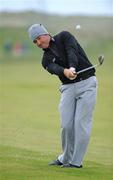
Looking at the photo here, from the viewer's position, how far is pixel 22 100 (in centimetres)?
2931

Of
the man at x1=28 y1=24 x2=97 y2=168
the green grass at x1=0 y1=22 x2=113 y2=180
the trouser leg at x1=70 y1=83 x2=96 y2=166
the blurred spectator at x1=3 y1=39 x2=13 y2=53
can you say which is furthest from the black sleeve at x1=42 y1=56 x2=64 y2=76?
the blurred spectator at x1=3 y1=39 x2=13 y2=53

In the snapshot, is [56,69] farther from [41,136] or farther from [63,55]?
[41,136]

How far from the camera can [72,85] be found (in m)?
9.80

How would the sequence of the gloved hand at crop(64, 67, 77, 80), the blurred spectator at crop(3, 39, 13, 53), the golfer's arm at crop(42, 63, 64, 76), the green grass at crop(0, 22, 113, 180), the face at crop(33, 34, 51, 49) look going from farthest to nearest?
the blurred spectator at crop(3, 39, 13, 53) → the face at crop(33, 34, 51, 49) → the golfer's arm at crop(42, 63, 64, 76) → the gloved hand at crop(64, 67, 77, 80) → the green grass at crop(0, 22, 113, 180)

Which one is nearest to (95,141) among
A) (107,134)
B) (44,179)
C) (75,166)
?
(107,134)

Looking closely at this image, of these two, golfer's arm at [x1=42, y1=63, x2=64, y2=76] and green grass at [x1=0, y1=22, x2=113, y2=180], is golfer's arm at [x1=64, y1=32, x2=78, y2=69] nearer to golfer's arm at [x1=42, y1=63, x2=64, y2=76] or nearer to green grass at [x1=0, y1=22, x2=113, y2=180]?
golfer's arm at [x1=42, y1=63, x2=64, y2=76]

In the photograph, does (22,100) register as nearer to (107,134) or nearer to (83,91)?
(107,134)

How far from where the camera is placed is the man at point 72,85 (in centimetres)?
974

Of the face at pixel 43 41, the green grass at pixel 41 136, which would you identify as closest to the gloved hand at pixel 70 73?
the face at pixel 43 41

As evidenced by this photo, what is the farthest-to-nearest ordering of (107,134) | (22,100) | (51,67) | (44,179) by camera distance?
(22,100)
(107,134)
(51,67)
(44,179)

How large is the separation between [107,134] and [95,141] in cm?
159

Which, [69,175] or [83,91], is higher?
[83,91]

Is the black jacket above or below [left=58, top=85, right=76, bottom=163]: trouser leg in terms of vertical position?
above

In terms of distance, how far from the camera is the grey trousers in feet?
32.0
